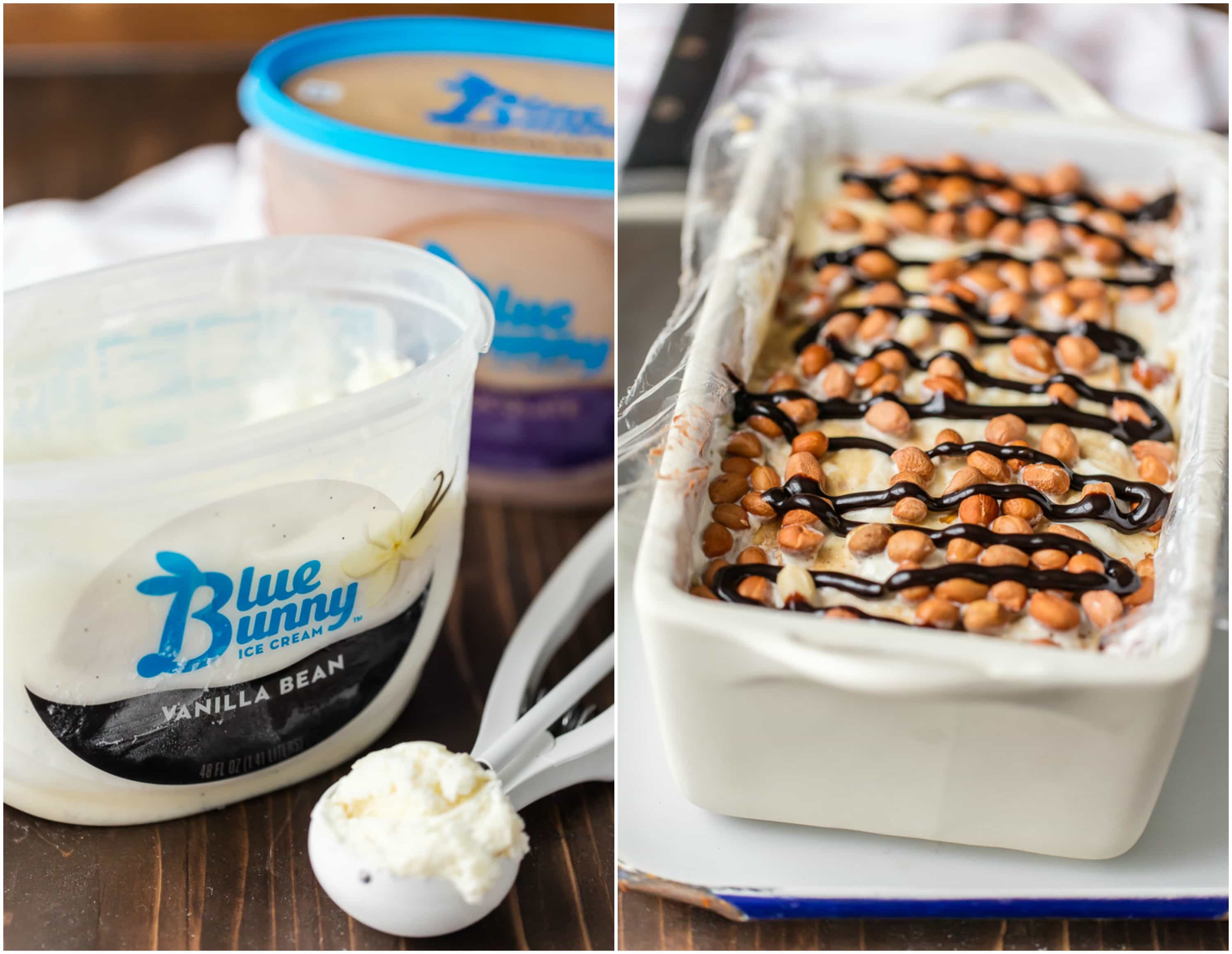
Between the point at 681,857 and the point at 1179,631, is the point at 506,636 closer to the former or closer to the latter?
the point at 681,857

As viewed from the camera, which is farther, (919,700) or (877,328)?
(877,328)

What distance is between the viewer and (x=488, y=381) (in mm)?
963

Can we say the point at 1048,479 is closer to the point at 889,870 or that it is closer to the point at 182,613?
the point at 889,870

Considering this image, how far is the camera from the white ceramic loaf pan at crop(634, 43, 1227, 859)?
0.51 meters

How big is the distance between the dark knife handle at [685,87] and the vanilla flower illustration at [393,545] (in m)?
0.60

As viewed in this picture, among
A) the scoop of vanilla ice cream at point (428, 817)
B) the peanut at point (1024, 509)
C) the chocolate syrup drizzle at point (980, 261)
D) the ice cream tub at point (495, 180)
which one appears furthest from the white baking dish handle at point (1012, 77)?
the scoop of vanilla ice cream at point (428, 817)

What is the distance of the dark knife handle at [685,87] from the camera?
117 cm

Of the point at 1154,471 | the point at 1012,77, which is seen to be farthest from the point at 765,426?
the point at 1012,77

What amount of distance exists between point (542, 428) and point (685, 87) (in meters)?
0.47

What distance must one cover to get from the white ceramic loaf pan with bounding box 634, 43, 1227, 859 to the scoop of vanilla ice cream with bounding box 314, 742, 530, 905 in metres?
0.10

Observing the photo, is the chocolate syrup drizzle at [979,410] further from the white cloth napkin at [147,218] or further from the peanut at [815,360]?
the white cloth napkin at [147,218]

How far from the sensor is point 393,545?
2.10 ft

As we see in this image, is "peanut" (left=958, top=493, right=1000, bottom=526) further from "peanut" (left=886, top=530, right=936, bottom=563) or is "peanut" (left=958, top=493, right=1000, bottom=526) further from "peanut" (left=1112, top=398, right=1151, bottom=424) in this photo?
"peanut" (left=1112, top=398, right=1151, bottom=424)

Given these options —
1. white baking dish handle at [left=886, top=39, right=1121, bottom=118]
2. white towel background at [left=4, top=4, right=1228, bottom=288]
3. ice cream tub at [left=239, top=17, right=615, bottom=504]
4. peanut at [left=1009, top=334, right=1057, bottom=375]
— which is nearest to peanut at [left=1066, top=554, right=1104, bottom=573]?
peanut at [left=1009, top=334, right=1057, bottom=375]
